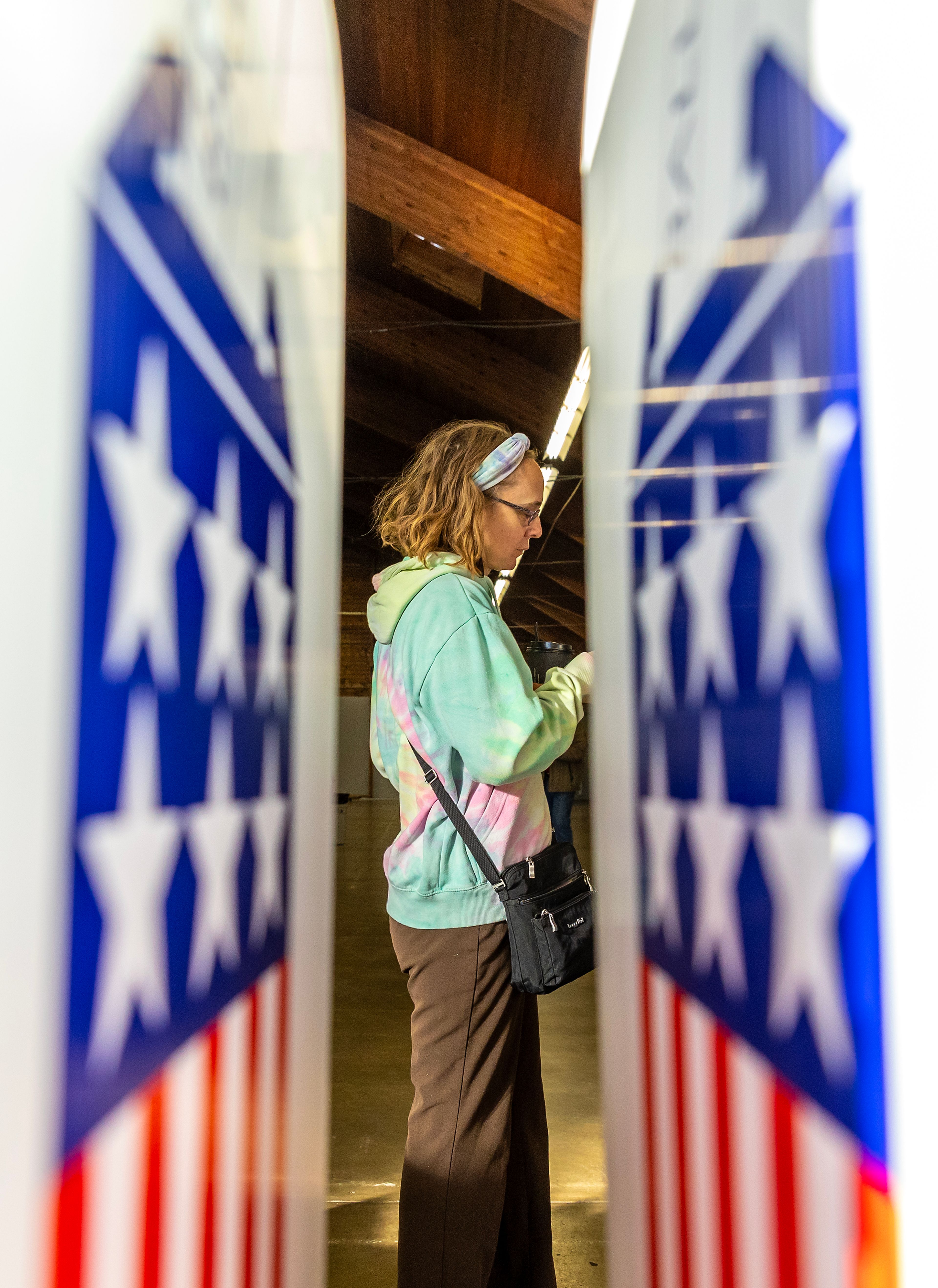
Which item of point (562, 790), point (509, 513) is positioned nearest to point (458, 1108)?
point (509, 513)

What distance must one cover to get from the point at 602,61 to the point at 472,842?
3.26 ft

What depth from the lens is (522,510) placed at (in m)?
1.58

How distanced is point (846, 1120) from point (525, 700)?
2.88ft

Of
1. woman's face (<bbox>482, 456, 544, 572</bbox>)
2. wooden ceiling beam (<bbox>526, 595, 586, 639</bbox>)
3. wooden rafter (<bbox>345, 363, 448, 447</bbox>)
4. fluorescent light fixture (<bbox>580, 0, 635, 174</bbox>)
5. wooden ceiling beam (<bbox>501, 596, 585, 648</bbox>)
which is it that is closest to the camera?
fluorescent light fixture (<bbox>580, 0, 635, 174</bbox>)

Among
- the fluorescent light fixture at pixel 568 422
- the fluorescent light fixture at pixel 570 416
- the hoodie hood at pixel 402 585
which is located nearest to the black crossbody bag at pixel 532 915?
the hoodie hood at pixel 402 585

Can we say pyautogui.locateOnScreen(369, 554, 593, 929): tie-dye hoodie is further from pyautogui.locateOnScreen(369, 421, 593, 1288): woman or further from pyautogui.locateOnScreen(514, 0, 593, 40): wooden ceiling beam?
pyautogui.locateOnScreen(514, 0, 593, 40): wooden ceiling beam

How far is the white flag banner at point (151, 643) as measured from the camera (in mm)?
386

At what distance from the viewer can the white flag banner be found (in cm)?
39

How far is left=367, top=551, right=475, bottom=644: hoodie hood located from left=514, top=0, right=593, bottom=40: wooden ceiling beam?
1.83m

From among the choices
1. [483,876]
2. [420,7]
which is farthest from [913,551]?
[420,7]

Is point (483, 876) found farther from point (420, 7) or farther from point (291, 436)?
point (420, 7)

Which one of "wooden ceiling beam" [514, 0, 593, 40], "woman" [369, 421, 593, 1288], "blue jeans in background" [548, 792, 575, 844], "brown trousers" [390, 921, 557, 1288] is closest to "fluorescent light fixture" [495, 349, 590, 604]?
"blue jeans in background" [548, 792, 575, 844]

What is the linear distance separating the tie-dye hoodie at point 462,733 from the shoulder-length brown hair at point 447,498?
2.3 inches

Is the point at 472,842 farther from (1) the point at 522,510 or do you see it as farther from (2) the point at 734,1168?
(2) the point at 734,1168
